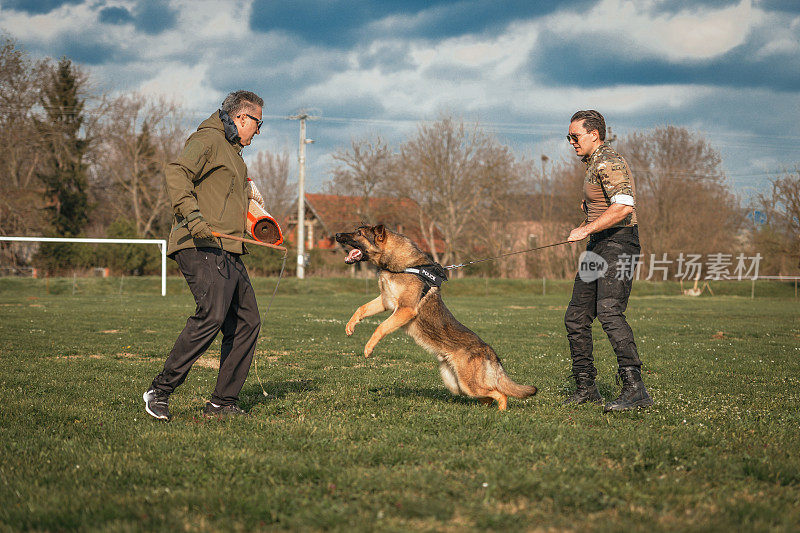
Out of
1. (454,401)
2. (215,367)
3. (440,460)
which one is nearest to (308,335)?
(215,367)

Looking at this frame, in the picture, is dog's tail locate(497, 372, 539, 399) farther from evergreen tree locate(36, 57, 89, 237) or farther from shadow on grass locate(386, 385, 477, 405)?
evergreen tree locate(36, 57, 89, 237)

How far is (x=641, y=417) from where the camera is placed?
213 inches

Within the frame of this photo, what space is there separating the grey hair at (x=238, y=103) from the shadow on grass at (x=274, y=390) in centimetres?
271

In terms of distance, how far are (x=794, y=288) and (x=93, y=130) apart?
165 feet

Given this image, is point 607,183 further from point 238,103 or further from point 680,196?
point 680,196

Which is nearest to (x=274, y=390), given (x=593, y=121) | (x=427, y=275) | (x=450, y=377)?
(x=450, y=377)

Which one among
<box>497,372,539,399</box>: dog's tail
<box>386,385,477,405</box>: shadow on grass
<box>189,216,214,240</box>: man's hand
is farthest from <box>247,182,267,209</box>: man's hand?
<box>497,372,539,399</box>: dog's tail

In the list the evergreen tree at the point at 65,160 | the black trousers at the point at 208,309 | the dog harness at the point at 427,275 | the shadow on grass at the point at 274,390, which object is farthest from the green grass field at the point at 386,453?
the evergreen tree at the point at 65,160

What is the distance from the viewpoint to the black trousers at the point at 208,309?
4918 millimetres

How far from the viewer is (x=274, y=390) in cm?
677

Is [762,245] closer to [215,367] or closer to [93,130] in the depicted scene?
[215,367]

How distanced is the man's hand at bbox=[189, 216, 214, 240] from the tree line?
3676 centimetres

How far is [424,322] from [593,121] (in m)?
2.52

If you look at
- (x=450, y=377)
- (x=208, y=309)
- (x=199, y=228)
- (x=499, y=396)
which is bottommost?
(x=499, y=396)
